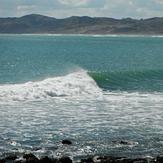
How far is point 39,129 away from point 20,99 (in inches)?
466

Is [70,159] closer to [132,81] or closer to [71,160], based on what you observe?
[71,160]

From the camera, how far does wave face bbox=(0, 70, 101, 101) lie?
137ft

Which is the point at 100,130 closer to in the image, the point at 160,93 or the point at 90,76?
the point at 160,93

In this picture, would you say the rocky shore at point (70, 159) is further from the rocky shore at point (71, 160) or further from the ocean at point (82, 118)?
the ocean at point (82, 118)

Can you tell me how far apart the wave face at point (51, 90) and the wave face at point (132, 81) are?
6.97ft

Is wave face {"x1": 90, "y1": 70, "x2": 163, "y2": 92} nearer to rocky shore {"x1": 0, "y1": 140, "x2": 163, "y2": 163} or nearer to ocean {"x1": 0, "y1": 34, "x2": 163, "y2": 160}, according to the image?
ocean {"x1": 0, "y1": 34, "x2": 163, "y2": 160}

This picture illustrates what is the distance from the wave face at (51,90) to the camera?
41875 millimetres

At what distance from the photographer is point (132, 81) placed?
184 ft

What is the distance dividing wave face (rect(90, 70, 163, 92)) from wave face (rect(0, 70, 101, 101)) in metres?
2.12

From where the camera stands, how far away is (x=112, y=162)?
21938 millimetres

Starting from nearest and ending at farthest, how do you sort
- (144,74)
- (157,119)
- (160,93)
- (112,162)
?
(112,162)
(157,119)
(160,93)
(144,74)

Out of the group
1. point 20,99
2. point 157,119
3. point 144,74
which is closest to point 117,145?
point 157,119

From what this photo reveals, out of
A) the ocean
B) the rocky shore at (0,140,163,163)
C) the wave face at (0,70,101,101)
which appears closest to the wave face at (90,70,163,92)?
the ocean

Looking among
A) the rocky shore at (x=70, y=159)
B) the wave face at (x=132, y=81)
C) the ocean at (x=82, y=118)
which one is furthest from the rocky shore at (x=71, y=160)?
the wave face at (x=132, y=81)
